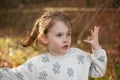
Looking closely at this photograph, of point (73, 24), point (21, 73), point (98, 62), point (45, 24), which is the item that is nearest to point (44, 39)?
point (45, 24)

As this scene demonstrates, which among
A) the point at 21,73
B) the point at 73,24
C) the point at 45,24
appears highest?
the point at 73,24

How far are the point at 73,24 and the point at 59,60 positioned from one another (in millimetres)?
4690

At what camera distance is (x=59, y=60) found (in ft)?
12.2

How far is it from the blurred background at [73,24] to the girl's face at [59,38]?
1.98 m

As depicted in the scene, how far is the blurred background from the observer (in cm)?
682

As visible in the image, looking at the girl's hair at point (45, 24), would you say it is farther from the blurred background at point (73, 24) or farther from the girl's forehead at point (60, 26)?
the blurred background at point (73, 24)

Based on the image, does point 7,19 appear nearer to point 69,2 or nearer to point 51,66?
point 69,2

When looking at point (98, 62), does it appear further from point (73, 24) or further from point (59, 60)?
point (73, 24)

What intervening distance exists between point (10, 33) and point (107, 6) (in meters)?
4.13

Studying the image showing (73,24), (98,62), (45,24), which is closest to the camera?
(98,62)

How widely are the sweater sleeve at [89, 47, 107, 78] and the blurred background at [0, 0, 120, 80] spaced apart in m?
1.86

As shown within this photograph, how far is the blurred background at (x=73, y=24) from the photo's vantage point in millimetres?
6818

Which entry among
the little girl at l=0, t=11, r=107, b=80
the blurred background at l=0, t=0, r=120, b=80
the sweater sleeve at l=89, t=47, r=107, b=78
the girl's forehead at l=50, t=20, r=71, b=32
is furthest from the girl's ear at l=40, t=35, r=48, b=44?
the blurred background at l=0, t=0, r=120, b=80

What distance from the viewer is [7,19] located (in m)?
11.8
